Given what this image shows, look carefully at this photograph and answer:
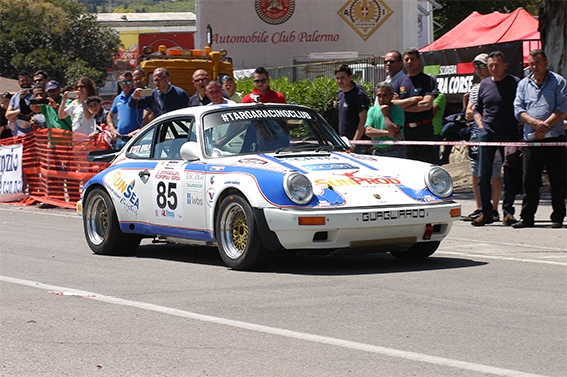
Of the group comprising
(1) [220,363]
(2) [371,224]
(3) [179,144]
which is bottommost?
(1) [220,363]

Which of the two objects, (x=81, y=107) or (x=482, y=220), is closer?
(x=482, y=220)

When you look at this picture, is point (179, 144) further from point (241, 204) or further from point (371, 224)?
point (371, 224)

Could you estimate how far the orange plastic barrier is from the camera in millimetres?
16562

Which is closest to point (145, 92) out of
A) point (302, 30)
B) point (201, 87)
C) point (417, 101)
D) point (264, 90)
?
point (201, 87)

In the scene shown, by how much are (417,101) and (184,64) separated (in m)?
12.4

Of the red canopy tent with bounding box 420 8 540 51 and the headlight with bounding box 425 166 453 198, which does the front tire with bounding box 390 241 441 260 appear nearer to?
the headlight with bounding box 425 166 453 198

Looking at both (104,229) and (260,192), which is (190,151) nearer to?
(260,192)

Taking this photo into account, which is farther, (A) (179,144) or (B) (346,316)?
(A) (179,144)

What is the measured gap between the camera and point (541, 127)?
11.7 m

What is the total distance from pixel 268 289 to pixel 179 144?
256cm

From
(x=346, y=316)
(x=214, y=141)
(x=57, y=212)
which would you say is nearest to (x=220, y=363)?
(x=346, y=316)

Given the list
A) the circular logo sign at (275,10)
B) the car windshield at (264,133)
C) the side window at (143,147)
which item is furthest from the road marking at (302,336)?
the circular logo sign at (275,10)

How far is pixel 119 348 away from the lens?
19.8 ft

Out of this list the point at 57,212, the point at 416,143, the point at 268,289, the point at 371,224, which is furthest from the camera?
the point at 57,212
